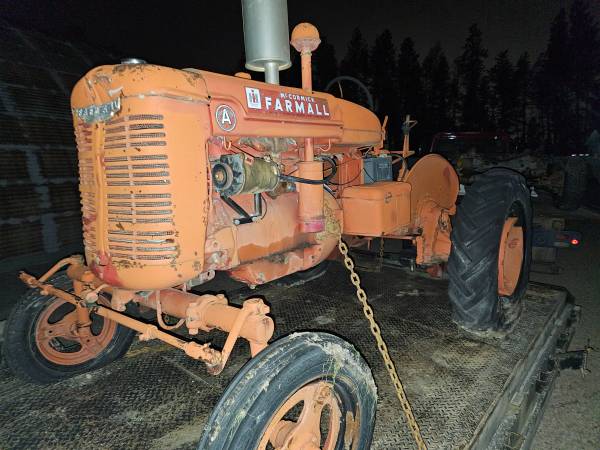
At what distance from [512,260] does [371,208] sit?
55.7 inches

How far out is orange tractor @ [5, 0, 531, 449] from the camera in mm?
1495

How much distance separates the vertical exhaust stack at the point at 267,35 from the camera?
194 centimetres

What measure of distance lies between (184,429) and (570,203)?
7.78m

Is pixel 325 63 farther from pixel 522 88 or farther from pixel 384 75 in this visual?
pixel 522 88

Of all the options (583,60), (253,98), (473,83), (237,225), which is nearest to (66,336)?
(237,225)

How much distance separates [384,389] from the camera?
221cm

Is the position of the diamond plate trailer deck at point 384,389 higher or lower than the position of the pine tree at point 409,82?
lower

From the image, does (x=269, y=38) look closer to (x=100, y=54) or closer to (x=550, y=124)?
(x=100, y=54)

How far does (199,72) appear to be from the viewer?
1664 mm

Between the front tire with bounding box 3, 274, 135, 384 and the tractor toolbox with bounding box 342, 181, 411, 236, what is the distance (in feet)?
5.33

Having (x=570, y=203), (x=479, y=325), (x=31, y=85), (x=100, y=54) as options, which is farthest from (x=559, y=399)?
(x=100, y=54)

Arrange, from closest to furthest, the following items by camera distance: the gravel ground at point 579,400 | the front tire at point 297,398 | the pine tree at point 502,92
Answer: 1. the front tire at point 297,398
2. the gravel ground at point 579,400
3. the pine tree at point 502,92

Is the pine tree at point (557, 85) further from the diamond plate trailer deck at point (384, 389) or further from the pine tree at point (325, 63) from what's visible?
the diamond plate trailer deck at point (384, 389)

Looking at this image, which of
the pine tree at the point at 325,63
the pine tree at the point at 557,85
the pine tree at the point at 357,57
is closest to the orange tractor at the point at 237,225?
the pine tree at the point at 325,63
